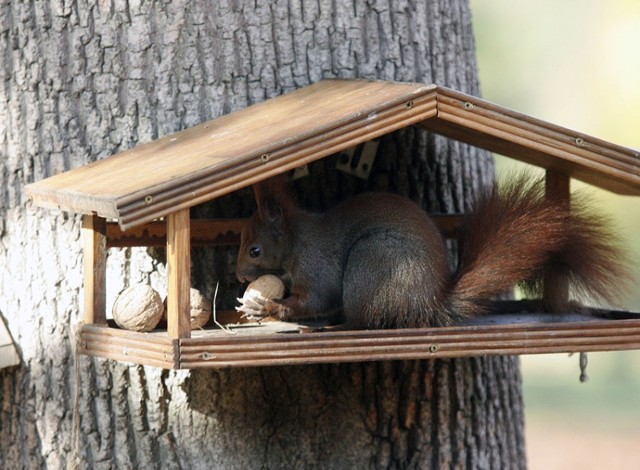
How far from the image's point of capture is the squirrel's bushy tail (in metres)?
2.09

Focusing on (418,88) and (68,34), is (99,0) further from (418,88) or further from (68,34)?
(418,88)

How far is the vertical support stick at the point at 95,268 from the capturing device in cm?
205

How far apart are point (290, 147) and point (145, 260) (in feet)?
2.07

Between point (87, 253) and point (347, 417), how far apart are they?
2.38 ft

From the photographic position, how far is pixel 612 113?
7.09 metres

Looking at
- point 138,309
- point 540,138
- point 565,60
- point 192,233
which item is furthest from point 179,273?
point 565,60

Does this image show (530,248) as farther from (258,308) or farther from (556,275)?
(258,308)

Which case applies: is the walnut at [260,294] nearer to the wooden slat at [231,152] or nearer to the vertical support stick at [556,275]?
the wooden slat at [231,152]

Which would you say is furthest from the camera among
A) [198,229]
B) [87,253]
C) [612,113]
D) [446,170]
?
[612,113]

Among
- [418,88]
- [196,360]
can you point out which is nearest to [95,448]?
[196,360]

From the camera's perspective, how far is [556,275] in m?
2.24

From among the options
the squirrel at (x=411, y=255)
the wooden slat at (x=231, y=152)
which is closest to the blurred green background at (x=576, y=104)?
the squirrel at (x=411, y=255)

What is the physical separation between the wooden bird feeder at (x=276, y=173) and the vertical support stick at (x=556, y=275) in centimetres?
4

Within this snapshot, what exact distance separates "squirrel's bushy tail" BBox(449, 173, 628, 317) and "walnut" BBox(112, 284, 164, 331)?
607 mm
